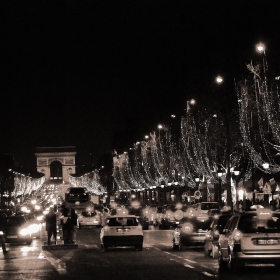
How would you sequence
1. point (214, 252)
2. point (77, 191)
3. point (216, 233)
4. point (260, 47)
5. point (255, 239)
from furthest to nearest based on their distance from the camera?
1. point (77, 191)
2. point (260, 47)
3. point (214, 252)
4. point (216, 233)
5. point (255, 239)

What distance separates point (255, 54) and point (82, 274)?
2367cm

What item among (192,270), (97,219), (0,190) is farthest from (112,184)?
(192,270)

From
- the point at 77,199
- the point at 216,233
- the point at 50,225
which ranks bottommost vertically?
the point at 216,233

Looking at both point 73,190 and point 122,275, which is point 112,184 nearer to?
point 73,190

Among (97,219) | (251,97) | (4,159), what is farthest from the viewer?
(4,159)

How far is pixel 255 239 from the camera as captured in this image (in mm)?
20516

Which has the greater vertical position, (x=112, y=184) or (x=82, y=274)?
(x=112, y=184)

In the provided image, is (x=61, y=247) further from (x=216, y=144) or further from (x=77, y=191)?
(x=77, y=191)

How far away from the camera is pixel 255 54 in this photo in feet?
139

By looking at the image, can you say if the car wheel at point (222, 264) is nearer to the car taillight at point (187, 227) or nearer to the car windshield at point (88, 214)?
the car taillight at point (187, 227)

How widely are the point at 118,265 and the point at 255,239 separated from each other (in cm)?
514

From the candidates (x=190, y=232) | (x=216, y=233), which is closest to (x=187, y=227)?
(x=190, y=232)

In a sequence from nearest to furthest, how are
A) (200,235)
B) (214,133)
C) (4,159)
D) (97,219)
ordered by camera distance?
(200,235), (214,133), (97,219), (4,159)

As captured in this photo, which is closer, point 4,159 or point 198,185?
point 198,185
